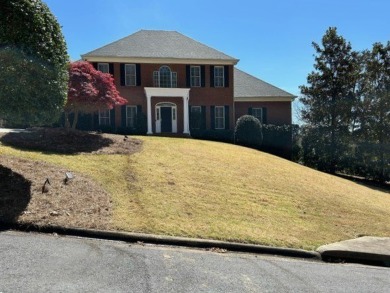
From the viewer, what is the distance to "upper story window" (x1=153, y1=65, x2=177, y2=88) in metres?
29.7

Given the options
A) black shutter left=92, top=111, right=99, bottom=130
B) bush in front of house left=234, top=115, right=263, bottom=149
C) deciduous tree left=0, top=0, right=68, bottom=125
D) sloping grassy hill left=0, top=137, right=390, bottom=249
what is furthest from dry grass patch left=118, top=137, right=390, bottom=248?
black shutter left=92, top=111, right=99, bottom=130

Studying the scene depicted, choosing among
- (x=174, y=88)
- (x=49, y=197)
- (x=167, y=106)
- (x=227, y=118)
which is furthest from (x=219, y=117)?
(x=49, y=197)

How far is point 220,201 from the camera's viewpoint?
34.7 feet

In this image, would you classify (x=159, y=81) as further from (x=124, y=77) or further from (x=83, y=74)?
(x=83, y=74)

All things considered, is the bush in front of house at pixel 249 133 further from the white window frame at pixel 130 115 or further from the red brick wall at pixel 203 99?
the white window frame at pixel 130 115

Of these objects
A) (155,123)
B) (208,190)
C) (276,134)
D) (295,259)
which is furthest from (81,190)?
(276,134)

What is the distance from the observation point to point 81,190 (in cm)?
943

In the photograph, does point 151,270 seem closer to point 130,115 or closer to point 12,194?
point 12,194

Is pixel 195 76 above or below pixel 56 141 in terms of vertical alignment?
above

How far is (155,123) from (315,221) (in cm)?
2042

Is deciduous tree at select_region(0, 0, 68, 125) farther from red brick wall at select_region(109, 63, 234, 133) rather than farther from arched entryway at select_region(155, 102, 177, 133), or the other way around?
arched entryway at select_region(155, 102, 177, 133)

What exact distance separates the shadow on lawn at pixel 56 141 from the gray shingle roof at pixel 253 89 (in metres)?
17.9

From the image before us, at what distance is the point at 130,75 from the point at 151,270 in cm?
2467

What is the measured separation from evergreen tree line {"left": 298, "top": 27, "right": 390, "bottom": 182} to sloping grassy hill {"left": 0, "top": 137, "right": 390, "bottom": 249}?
13923 millimetres
